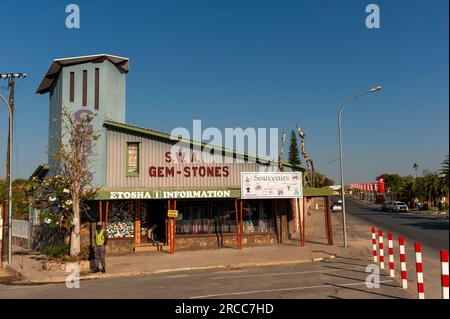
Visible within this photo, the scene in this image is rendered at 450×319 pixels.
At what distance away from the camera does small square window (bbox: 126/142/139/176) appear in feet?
73.6

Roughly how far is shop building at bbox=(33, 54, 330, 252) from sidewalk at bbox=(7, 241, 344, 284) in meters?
1.36

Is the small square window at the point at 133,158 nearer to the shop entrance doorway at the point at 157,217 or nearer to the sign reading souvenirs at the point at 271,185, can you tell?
the shop entrance doorway at the point at 157,217

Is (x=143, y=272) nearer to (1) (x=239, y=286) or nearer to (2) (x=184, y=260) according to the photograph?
(2) (x=184, y=260)

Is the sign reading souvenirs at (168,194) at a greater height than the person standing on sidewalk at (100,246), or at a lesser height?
greater

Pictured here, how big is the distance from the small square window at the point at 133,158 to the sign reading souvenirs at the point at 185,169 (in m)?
0.75

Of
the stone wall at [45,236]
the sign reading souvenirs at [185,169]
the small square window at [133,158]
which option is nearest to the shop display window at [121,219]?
the small square window at [133,158]

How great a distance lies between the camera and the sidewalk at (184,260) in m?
16.1

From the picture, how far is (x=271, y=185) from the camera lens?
21891 mm

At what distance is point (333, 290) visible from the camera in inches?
443

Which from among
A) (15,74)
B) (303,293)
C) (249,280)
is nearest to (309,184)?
Answer: (249,280)

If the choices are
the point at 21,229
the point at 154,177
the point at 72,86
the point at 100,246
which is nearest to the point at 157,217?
the point at 154,177

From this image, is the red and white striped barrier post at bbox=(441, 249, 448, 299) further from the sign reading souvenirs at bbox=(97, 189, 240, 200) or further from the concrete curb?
the sign reading souvenirs at bbox=(97, 189, 240, 200)

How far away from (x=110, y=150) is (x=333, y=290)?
14445 mm
